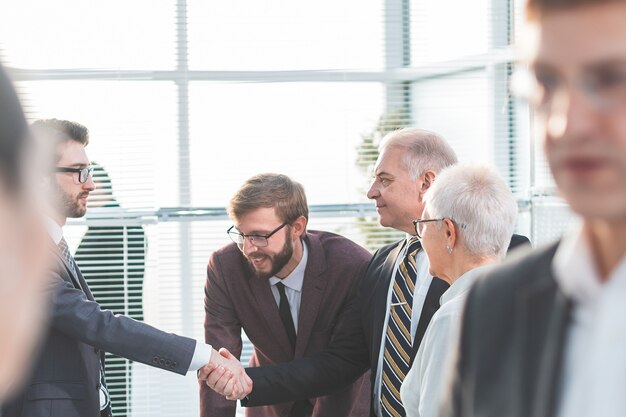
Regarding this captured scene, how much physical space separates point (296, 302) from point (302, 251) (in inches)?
8.8

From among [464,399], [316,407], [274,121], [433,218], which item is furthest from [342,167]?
[464,399]

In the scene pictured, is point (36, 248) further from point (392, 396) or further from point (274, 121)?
point (274, 121)

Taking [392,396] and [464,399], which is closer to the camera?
[464,399]

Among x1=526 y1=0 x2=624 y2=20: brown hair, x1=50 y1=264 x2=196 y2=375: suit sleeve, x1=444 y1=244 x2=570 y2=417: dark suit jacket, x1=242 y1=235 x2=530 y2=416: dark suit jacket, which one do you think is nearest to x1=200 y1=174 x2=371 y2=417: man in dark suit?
x1=242 y1=235 x2=530 y2=416: dark suit jacket

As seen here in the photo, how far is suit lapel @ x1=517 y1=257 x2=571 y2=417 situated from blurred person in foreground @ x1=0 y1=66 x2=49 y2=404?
2.01 ft

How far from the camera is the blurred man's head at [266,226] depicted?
4007mm

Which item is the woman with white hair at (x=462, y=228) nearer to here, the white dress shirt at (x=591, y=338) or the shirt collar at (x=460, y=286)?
the shirt collar at (x=460, y=286)

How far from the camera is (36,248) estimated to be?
0.53 m

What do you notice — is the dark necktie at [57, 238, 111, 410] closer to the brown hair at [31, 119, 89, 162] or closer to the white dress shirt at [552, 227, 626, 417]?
the brown hair at [31, 119, 89, 162]

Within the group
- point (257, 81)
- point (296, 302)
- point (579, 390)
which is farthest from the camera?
point (257, 81)

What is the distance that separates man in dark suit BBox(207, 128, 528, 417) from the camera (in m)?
3.29

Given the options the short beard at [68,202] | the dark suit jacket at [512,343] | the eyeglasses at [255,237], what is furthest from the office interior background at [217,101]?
the dark suit jacket at [512,343]

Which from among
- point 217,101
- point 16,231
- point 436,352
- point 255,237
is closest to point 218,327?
point 255,237

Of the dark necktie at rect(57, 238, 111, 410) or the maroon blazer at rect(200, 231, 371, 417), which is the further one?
the maroon blazer at rect(200, 231, 371, 417)
